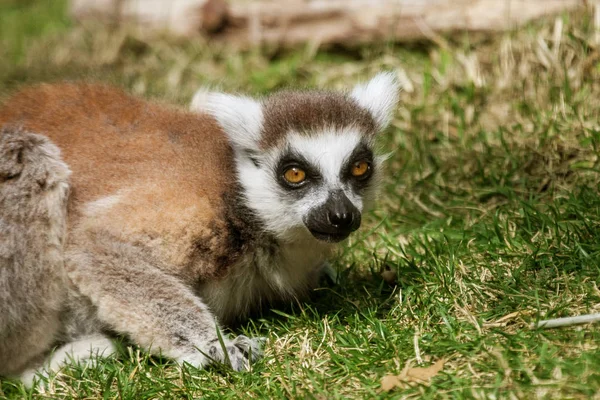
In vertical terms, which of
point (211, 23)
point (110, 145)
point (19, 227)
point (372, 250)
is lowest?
→ point (372, 250)

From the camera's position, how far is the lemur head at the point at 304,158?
4.25 m

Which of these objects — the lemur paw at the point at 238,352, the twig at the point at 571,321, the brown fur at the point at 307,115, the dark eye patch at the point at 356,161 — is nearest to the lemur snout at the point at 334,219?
the dark eye patch at the point at 356,161

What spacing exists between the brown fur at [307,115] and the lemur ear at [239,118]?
0.06 metres

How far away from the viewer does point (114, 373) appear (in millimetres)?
4199

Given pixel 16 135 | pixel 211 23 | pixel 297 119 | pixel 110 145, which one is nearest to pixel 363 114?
pixel 297 119

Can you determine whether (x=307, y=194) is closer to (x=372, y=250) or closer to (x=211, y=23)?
(x=372, y=250)

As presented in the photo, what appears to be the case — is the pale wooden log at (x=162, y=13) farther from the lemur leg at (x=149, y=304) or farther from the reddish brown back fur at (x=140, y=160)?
the lemur leg at (x=149, y=304)

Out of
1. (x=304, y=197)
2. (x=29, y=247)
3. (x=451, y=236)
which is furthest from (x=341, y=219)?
(x=29, y=247)

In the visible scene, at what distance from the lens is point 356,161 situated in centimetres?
446

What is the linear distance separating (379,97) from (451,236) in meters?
1.22

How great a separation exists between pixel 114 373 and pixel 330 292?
158 cm

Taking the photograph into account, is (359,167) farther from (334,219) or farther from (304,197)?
(334,219)

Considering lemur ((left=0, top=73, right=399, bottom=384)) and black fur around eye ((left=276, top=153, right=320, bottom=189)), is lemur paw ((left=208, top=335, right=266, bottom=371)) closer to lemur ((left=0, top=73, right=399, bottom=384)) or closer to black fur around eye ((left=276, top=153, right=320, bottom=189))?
lemur ((left=0, top=73, right=399, bottom=384))

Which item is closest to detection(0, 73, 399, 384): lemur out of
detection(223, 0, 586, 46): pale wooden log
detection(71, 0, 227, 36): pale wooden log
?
detection(223, 0, 586, 46): pale wooden log
